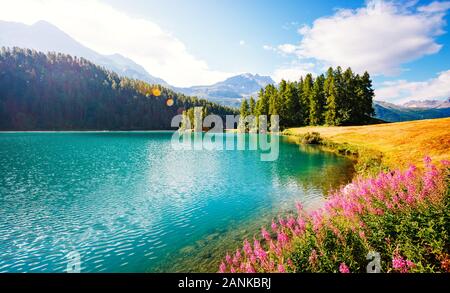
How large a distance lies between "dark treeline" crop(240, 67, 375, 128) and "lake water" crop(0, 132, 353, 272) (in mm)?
61313

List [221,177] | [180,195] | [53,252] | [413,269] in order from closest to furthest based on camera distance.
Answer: [413,269], [53,252], [180,195], [221,177]

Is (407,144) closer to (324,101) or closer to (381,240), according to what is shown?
(381,240)

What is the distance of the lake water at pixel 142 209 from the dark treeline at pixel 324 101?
61313 millimetres

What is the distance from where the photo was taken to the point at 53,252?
48.6 feet

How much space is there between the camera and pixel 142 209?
22.1 metres

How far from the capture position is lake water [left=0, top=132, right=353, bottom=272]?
1441cm

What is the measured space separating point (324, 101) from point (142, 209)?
312 feet

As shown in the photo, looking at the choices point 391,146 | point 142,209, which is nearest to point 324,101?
point 391,146

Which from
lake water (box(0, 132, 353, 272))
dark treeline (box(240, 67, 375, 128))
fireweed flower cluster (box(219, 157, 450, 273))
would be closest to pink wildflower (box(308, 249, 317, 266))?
fireweed flower cluster (box(219, 157, 450, 273))
